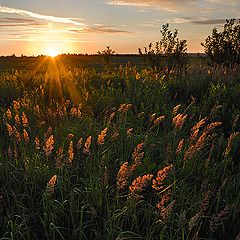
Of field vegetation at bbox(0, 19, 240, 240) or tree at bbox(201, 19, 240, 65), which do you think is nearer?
field vegetation at bbox(0, 19, 240, 240)

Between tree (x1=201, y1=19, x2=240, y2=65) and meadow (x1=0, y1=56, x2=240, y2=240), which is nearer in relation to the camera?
meadow (x1=0, y1=56, x2=240, y2=240)

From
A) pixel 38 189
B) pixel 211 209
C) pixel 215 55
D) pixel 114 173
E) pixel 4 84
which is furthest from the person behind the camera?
pixel 215 55

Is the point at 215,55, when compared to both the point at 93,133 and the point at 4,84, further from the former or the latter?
the point at 93,133

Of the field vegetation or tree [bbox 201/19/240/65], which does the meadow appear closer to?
the field vegetation

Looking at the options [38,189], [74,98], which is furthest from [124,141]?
[74,98]

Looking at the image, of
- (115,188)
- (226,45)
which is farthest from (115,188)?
(226,45)

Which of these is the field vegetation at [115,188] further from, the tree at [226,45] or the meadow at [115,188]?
the tree at [226,45]

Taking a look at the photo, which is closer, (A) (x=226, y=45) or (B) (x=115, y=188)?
(B) (x=115, y=188)

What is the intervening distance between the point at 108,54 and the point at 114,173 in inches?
512

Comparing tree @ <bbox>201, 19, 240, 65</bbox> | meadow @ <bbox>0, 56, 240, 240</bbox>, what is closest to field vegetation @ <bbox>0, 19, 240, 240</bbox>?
meadow @ <bbox>0, 56, 240, 240</bbox>

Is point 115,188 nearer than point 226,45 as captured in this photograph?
Yes

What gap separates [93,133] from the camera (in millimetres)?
3889

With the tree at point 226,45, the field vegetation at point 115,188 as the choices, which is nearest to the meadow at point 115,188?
the field vegetation at point 115,188

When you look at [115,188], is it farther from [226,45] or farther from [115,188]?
[226,45]
